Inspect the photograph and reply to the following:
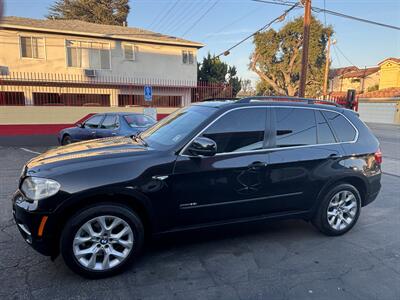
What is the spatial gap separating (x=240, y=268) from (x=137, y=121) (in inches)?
251

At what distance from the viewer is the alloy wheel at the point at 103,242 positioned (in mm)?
2868

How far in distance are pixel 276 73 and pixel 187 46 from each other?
64.8 ft

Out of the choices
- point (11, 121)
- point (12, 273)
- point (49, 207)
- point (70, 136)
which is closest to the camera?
point (49, 207)

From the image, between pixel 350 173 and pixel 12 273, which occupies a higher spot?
pixel 350 173

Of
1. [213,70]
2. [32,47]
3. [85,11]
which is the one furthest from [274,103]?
[85,11]

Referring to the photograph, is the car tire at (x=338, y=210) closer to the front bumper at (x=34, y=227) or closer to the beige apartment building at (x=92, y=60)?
the front bumper at (x=34, y=227)

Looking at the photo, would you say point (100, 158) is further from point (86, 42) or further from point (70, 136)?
point (86, 42)

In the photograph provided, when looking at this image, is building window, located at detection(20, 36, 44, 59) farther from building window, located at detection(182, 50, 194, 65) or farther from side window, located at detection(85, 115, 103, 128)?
side window, located at detection(85, 115, 103, 128)

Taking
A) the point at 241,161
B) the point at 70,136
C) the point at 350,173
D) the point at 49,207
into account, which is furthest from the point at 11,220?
the point at 70,136

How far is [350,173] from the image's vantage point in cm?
397

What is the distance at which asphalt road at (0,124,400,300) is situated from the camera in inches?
109

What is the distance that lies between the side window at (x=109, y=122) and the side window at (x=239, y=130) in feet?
19.6

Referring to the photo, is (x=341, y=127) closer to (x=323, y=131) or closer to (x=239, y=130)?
(x=323, y=131)

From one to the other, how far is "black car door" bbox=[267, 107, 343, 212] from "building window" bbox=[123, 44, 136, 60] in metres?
18.5
